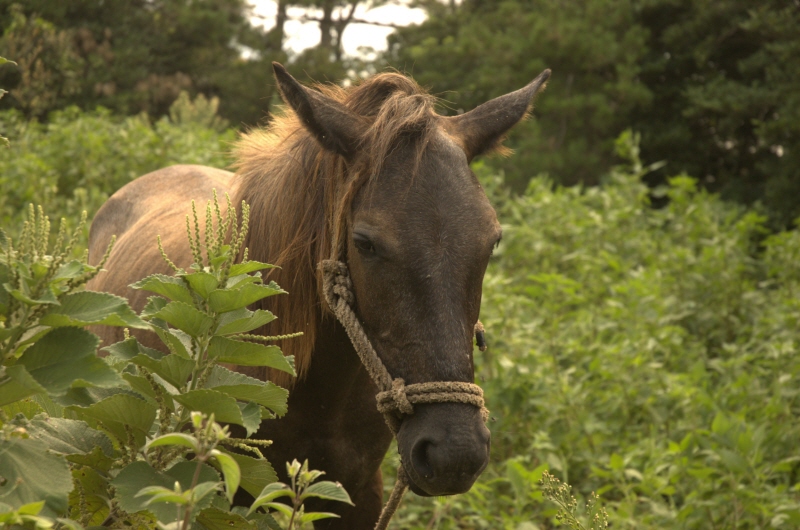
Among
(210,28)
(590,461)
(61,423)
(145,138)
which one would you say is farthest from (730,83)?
(61,423)

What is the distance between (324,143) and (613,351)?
9.66 ft

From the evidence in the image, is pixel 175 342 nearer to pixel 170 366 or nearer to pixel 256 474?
pixel 170 366

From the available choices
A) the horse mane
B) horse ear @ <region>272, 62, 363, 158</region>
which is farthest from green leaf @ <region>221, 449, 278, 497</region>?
horse ear @ <region>272, 62, 363, 158</region>

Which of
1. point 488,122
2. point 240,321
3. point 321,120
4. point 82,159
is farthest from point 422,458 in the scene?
point 82,159

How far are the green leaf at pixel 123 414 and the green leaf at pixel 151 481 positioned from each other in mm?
79

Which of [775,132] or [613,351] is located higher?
[775,132]

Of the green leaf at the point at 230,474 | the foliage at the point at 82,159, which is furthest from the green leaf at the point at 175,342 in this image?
the foliage at the point at 82,159

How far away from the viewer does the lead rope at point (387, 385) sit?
6.37 ft

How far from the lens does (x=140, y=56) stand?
14938mm

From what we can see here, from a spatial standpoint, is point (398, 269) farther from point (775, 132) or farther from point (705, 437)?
point (775, 132)

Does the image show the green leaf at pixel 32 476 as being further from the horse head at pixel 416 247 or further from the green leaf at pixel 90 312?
the horse head at pixel 416 247

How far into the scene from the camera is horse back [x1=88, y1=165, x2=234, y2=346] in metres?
3.14

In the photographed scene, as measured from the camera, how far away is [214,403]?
4.25 feet

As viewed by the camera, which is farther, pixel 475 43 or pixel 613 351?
pixel 475 43
